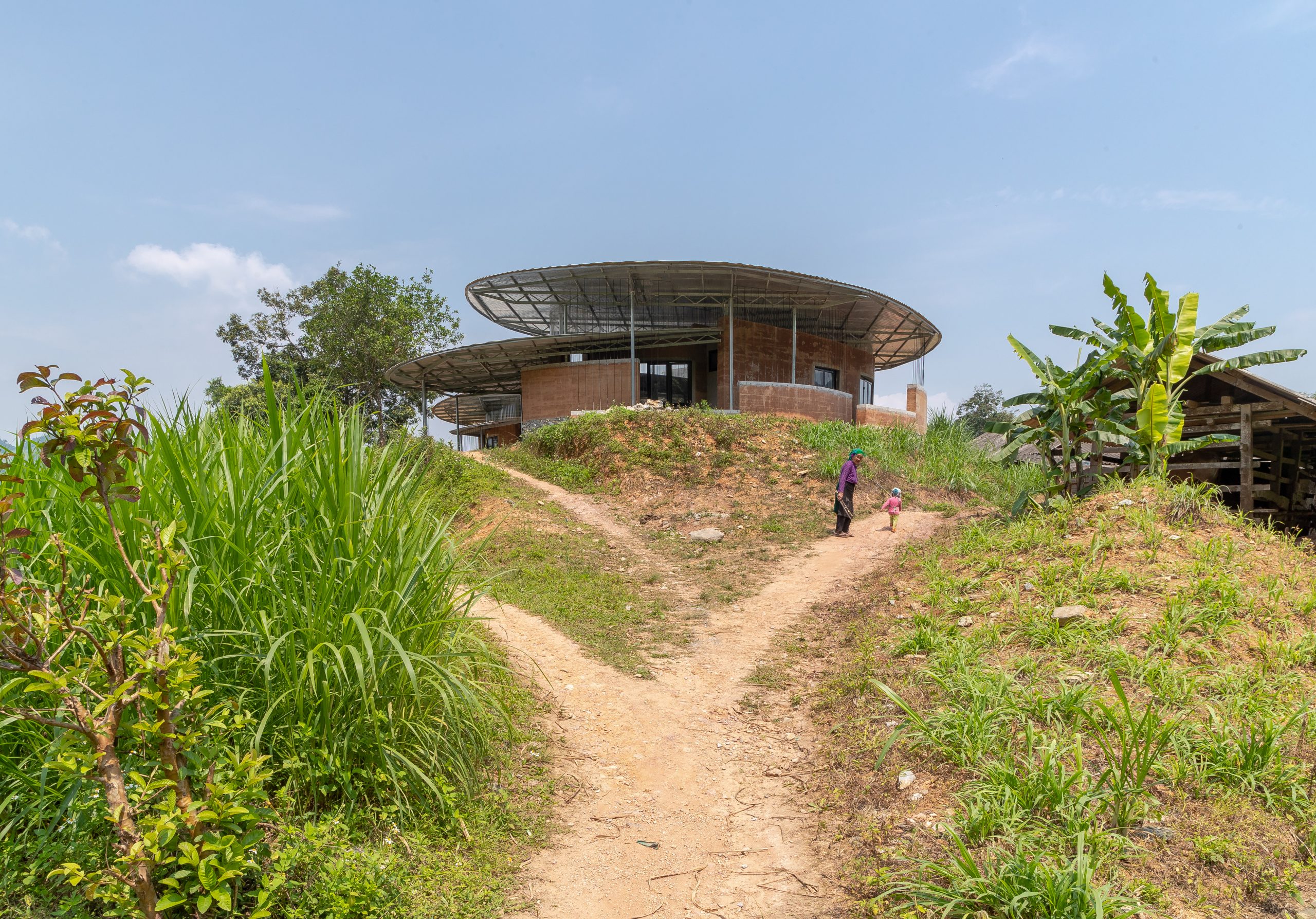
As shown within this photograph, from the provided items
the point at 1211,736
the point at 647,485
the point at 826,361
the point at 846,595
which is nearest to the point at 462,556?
the point at 1211,736

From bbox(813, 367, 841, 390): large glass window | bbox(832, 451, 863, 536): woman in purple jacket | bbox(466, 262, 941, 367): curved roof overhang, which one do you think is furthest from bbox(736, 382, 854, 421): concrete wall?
bbox(832, 451, 863, 536): woman in purple jacket

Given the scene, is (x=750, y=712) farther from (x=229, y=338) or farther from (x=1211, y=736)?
(x=229, y=338)

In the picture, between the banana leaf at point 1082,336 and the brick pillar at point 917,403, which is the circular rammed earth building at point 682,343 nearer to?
the brick pillar at point 917,403

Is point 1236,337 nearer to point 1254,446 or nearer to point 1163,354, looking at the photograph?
point 1163,354

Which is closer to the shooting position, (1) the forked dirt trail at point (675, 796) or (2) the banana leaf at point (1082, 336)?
(1) the forked dirt trail at point (675, 796)

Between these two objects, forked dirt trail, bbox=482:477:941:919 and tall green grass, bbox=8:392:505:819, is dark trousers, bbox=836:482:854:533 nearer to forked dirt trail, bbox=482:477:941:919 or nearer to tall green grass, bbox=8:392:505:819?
forked dirt trail, bbox=482:477:941:919

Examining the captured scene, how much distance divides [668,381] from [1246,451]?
19365 millimetres

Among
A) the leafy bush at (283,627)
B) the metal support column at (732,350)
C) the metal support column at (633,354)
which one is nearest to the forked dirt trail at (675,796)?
the leafy bush at (283,627)

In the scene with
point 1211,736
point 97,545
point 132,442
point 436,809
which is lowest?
point 436,809

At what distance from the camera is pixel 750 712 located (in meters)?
5.26

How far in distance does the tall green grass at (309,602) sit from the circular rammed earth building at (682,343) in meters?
17.4

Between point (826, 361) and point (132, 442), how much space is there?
2604cm

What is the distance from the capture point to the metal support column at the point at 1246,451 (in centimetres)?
1070

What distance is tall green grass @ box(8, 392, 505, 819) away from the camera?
304 centimetres
